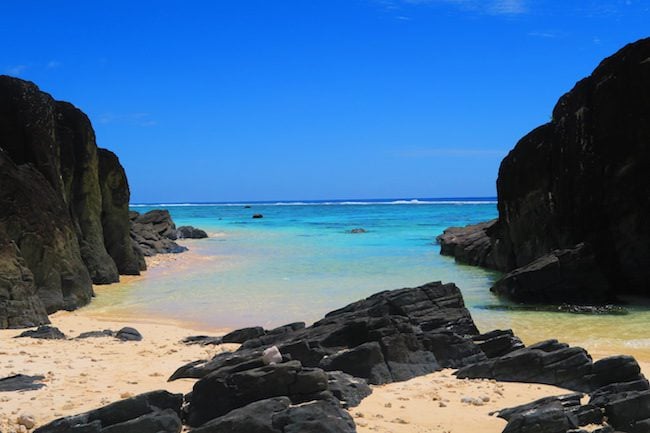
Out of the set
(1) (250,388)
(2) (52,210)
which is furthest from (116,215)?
(1) (250,388)

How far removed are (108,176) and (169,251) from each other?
979 cm

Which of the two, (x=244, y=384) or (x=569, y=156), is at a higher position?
(x=569, y=156)

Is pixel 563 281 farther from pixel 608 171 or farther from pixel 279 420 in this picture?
pixel 279 420

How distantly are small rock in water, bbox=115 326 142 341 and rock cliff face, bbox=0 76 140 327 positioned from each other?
7.56ft

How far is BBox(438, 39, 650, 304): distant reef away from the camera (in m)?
18.0

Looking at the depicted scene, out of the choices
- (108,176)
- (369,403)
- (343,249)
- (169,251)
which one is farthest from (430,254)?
(369,403)

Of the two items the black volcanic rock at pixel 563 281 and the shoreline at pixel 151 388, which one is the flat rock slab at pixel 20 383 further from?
the black volcanic rock at pixel 563 281

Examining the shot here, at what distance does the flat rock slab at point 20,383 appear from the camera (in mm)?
8109

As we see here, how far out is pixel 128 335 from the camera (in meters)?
12.5

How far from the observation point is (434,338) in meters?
10.2

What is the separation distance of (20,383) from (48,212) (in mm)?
9598

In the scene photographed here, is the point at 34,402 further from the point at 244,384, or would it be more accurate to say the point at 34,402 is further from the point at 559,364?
the point at 559,364

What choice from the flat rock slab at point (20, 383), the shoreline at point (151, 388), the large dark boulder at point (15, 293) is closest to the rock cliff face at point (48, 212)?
the large dark boulder at point (15, 293)

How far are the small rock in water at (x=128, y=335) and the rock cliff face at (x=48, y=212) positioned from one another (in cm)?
230
